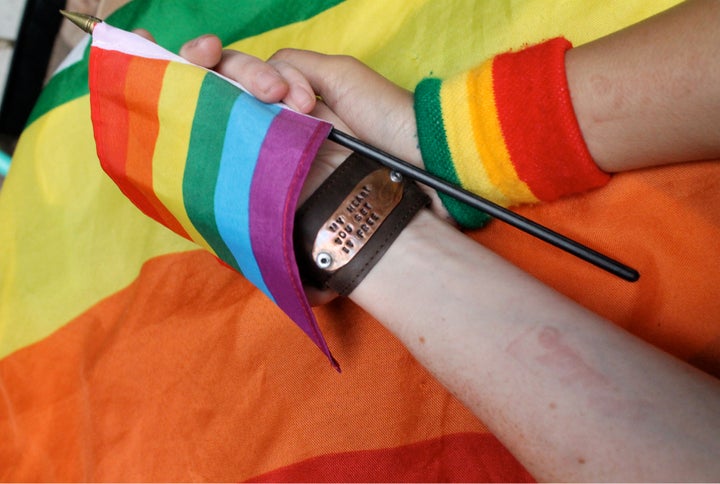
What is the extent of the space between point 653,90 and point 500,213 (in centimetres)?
16

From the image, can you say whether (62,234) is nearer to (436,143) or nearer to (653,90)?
(436,143)

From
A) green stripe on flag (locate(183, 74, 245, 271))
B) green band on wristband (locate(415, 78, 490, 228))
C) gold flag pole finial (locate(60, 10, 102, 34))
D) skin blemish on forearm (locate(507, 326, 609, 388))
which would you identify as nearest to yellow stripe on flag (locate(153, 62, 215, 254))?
green stripe on flag (locate(183, 74, 245, 271))

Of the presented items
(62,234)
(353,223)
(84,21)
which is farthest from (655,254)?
(62,234)

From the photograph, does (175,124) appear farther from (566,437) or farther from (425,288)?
(566,437)

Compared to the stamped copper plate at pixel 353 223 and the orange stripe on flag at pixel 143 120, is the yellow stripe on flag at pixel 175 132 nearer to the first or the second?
the orange stripe on flag at pixel 143 120

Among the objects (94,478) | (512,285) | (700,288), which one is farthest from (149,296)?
(700,288)

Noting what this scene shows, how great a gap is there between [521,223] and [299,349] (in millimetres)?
314

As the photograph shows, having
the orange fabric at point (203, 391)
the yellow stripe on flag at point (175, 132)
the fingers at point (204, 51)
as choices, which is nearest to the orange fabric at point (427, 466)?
the orange fabric at point (203, 391)

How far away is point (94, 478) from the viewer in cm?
73

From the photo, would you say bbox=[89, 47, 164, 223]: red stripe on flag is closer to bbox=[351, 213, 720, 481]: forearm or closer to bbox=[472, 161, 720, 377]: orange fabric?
bbox=[351, 213, 720, 481]: forearm

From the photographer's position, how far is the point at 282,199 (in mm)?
498

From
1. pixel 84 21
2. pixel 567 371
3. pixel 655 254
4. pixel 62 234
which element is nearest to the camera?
pixel 567 371

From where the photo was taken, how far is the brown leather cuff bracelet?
1.80ft

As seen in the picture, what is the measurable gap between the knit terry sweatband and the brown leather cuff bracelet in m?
0.07
